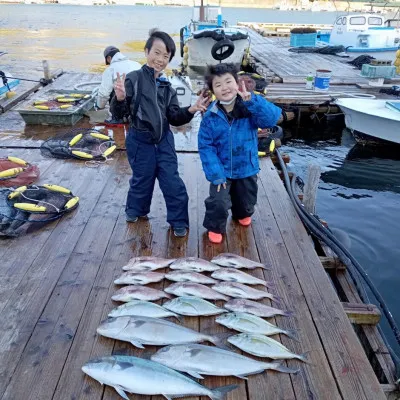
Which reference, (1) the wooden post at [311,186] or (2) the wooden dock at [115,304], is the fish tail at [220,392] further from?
(1) the wooden post at [311,186]

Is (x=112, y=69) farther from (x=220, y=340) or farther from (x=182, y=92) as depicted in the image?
(x=220, y=340)

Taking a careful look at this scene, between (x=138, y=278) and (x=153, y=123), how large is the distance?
1.44 m

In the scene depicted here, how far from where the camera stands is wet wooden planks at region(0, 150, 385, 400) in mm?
2396

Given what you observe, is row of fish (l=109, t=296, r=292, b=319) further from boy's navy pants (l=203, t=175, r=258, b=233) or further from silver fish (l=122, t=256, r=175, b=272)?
boy's navy pants (l=203, t=175, r=258, b=233)

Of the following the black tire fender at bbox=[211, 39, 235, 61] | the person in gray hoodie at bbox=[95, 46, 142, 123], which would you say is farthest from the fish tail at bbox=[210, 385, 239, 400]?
the person in gray hoodie at bbox=[95, 46, 142, 123]

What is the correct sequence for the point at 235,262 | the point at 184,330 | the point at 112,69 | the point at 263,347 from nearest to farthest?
the point at 263,347 < the point at 184,330 < the point at 235,262 < the point at 112,69

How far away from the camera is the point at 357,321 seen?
3.29 meters

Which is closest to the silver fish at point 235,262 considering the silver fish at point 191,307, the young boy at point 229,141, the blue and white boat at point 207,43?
the young boy at point 229,141

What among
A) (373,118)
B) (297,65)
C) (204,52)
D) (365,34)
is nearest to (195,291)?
(373,118)

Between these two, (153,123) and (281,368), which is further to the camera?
(153,123)

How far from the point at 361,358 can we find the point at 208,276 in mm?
1352

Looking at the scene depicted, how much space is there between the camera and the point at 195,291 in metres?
3.11

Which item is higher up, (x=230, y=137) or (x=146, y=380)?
(x=230, y=137)

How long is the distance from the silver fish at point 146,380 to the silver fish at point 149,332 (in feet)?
0.77
